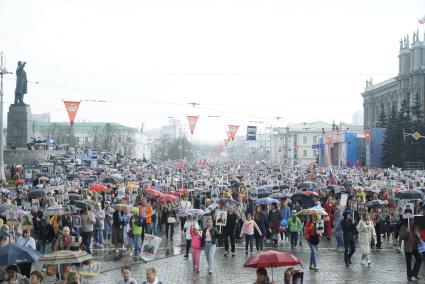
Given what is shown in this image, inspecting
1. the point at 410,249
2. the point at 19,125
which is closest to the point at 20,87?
the point at 19,125

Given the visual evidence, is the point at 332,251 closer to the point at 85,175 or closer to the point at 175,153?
the point at 85,175

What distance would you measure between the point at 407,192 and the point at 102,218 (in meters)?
11.0

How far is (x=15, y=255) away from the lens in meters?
11.5

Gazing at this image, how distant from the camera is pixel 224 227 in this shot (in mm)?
19734

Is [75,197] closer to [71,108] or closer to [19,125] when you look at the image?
[71,108]

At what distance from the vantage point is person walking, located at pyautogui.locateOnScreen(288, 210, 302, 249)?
2045cm

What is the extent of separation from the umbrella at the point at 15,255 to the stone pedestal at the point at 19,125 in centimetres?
3890

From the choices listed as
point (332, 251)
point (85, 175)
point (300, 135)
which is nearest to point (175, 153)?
point (300, 135)

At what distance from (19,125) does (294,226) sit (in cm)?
3334

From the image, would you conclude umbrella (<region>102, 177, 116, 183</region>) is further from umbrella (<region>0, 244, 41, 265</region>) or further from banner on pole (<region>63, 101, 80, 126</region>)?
umbrella (<region>0, 244, 41, 265</region>)

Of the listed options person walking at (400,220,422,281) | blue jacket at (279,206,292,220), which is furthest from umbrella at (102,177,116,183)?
person walking at (400,220,422,281)

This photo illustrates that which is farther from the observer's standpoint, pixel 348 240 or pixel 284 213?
pixel 284 213

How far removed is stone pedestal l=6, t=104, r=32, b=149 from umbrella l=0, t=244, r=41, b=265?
38904 millimetres

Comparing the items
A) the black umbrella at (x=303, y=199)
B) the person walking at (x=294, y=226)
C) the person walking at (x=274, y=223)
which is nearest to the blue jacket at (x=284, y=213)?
the person walking at (x=274, y=223)
